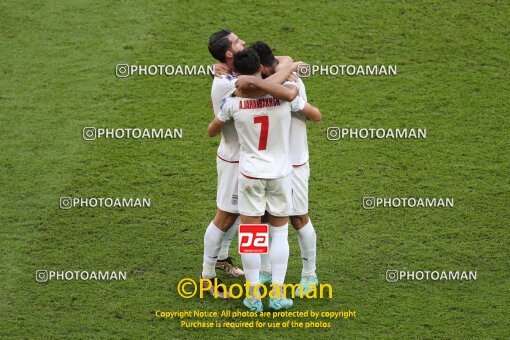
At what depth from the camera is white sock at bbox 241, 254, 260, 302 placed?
702 cm

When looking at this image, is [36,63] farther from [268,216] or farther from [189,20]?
[268,216]

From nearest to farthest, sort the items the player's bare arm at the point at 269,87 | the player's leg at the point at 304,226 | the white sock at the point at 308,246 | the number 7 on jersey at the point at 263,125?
the player's bare arm at the point at 269,87, the number 7 on jersey at the point at 263,125, the player's leg at the point at 304,226, the white sock at the point at 308,246

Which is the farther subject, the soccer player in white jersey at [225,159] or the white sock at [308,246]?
the white sock at [308,246]

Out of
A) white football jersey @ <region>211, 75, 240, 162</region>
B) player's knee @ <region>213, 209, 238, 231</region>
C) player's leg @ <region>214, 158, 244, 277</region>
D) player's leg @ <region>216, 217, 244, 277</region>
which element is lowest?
player's leg @ <region>216, 217, 244, 277</region>

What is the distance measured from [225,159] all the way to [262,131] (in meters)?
0.49

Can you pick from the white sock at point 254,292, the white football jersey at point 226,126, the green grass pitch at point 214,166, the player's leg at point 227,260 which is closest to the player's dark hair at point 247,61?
the white football jersey at point 226,126

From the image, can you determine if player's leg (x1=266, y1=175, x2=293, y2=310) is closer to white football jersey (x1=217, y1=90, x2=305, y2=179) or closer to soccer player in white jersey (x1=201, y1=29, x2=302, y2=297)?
white football jersey (x1=217, y1=90, x2=305, y2=179)

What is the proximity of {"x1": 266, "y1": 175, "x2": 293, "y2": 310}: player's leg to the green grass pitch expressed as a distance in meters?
0.26

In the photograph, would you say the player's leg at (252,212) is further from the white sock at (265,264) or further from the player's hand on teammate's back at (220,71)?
the player's hand on teammate's back at (220,71)

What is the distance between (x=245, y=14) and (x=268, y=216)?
441 cm

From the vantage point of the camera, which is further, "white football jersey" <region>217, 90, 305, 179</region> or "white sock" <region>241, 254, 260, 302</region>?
"white sock" <region>241, 254, 260, 302</region>

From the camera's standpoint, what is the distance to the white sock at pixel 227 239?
7.54 metres

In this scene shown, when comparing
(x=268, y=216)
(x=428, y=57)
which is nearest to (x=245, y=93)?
(x=268, y=216)

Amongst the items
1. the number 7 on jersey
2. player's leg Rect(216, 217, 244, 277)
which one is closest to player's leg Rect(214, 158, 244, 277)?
player's leg Rect(216, 217, 244, 277)
